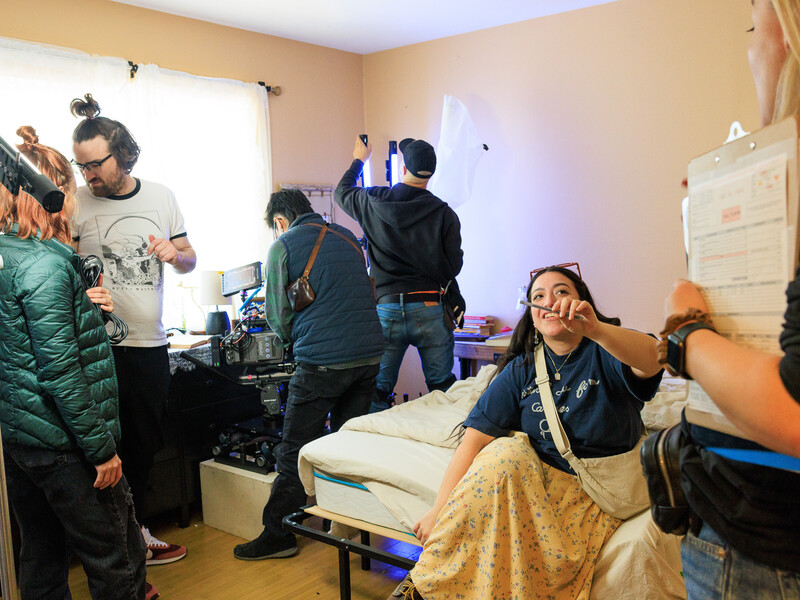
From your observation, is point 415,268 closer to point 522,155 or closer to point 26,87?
point 522,155

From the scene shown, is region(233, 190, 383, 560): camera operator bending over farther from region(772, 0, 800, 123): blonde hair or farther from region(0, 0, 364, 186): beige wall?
region(772, 0, 800, 123): blonde hair

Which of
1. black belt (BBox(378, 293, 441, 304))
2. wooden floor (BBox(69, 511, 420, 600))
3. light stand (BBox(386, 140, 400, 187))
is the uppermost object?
light stand (BBox(386, 140, 400, 187))

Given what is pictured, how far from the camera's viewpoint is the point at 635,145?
3535 millimetres

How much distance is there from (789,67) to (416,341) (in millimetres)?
2486

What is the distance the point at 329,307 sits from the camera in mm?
2656

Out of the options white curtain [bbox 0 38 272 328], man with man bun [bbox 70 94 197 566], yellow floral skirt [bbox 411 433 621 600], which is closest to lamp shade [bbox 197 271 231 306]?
white curtain [bbox 0 38 272 328]

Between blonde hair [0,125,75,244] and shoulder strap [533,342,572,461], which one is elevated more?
blonde hair [0,125,75,244]

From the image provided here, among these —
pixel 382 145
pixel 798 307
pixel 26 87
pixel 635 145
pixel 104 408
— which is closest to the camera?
pixel 798 307

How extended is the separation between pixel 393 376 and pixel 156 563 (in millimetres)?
1335

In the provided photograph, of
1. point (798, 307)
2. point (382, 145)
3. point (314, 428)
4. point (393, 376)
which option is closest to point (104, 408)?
point (314, 428)

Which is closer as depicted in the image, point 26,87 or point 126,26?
point 26,87

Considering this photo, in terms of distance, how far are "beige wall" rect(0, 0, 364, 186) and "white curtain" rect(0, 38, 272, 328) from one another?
11 centimetres

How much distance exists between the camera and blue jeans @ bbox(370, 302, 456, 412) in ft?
10.3

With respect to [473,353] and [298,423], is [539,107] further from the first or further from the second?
[298,423]
